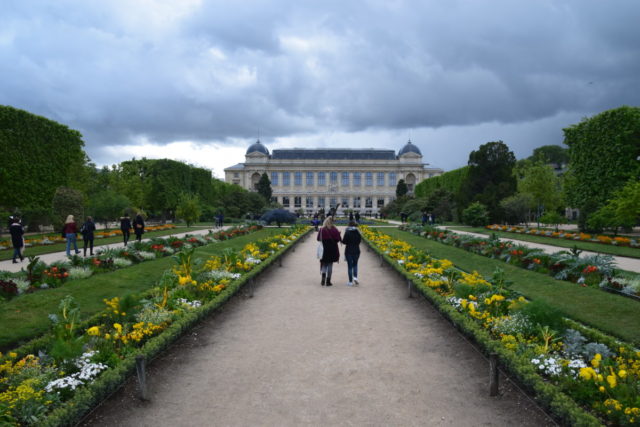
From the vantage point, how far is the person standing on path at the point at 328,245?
32.6 ft

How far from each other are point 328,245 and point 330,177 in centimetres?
8698

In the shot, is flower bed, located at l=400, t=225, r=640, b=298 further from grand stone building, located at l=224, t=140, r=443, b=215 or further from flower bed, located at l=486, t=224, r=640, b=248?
grand stone building, located at l=224, t=140, r=443, b=215

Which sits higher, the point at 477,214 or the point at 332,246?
the point at 477,214

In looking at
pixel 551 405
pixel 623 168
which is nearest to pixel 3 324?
pixel 551 405

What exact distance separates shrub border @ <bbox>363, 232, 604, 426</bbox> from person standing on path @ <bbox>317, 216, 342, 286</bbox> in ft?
12.6

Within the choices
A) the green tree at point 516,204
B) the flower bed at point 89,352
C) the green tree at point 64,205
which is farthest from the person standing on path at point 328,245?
the green tree at point 516,204

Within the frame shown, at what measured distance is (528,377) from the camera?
3.98 metres

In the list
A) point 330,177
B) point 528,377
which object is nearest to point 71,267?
point 528,377

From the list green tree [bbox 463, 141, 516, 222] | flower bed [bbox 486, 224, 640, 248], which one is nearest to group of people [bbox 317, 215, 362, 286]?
flower bed [bbox 486, 224, 640, 248]

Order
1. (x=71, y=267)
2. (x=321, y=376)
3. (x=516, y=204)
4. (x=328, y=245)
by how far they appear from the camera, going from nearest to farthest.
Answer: (x=321, y=376) → (x=328, y=245) → (x=71, y=267) → (x=516, y=204)

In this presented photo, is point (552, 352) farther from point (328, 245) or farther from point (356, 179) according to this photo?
point (356, 179)

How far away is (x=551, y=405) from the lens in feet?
11.8

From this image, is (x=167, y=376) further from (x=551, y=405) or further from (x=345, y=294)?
(x=345, y=294)

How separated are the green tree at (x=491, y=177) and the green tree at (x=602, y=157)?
542 cm
